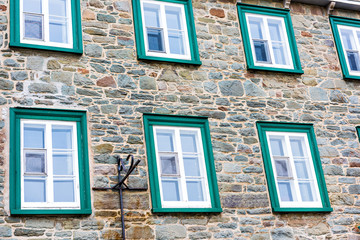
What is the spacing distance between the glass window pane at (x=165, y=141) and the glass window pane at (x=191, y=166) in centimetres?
36

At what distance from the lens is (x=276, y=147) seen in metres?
12.0

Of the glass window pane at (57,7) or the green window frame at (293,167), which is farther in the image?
the glass window pane at (57,7)

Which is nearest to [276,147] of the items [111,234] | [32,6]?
[111,234]

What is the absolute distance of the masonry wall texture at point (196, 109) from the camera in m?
10.2

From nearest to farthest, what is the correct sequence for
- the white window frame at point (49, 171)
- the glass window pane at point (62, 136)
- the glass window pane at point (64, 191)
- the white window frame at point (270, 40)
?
the white window frame at point (49, 171) < the glass window pane at point (64, 191) < the glass window pane at point (62, 136) < the white window frame at point (270, 40)

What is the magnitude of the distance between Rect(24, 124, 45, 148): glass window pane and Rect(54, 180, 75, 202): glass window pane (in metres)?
0.74

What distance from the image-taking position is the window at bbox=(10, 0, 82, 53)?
11031 mm

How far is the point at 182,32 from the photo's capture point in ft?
40.9

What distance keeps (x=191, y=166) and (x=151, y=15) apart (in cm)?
339

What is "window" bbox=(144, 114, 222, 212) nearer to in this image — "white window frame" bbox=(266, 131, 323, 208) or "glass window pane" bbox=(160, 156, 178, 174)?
"glass window pane" bbox=(160, 156, 178, 174)

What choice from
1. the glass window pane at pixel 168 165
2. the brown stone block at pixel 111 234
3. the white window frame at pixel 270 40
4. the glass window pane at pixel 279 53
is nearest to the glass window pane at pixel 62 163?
the brown stone block at pixel 111 234

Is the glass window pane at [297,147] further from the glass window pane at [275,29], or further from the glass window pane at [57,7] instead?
the glass window pane at [57,7]

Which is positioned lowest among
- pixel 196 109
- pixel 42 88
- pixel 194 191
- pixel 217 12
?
pixel 194 191

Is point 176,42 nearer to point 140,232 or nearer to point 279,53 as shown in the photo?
point 279,53
